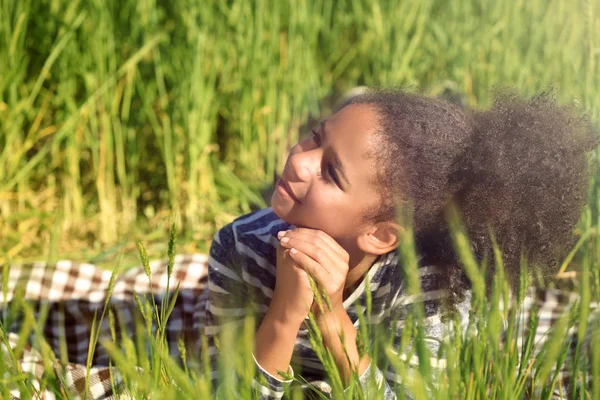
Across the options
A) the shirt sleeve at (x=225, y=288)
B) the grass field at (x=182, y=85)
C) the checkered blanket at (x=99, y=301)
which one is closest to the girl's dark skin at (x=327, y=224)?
the shirt sleeve at (x=225, y=288)

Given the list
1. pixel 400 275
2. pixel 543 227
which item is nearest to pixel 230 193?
pixel 400 275

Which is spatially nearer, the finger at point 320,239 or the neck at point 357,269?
the finger at point 320,239

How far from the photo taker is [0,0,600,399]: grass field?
237 centimetres

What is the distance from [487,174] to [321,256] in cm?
31

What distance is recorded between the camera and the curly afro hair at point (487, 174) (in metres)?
1.36

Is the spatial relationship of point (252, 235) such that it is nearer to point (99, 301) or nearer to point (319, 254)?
point (319, 254)

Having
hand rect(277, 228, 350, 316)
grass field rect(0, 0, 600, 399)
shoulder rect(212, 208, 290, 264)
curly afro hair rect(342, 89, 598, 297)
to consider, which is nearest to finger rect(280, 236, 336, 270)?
hand rect(277, 228, 350, 316)

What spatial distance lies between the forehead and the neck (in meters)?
0.19

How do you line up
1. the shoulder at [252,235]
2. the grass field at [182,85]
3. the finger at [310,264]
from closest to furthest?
the finger at [310,264]
the shoulder at [252,235]
the grass field at [182,85]

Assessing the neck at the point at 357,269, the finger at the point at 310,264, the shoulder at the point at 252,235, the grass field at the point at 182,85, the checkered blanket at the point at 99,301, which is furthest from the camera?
the grass field at the point at 182,85

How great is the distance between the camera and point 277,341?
4.58ft

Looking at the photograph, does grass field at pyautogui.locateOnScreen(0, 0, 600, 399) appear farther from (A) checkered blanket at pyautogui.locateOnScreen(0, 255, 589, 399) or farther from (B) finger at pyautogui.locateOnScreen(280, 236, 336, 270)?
(B) finger at pyautogui.locateOnScreen(280, 236, 336, 270)

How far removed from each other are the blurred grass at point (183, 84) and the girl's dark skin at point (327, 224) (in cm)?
101

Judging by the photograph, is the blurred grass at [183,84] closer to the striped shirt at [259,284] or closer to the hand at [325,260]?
the striped shirt at [259,284]
